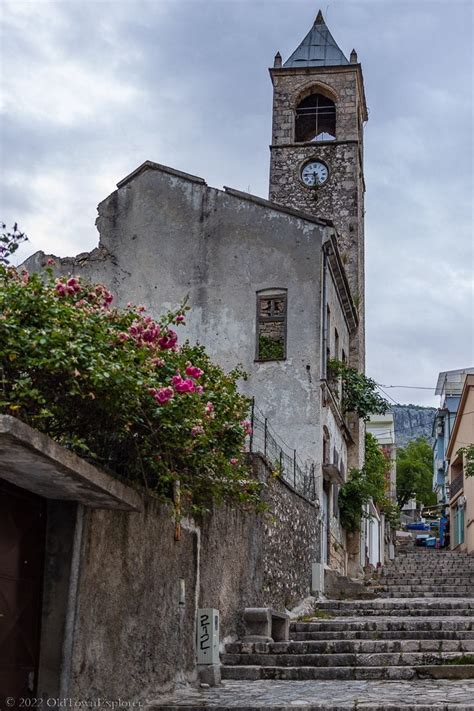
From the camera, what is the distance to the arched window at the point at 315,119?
3100 cm

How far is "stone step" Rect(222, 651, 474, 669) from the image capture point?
10.6 m

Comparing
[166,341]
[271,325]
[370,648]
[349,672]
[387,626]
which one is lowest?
[349,672]

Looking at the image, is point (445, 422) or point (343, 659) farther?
point (445, 422)

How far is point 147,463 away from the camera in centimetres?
793

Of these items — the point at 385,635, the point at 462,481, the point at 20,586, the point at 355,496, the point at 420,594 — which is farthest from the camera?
the point at 462,481

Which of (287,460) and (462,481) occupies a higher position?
(462,481)

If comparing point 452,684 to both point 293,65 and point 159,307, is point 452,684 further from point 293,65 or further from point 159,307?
point 293,65

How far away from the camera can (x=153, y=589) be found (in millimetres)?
8734

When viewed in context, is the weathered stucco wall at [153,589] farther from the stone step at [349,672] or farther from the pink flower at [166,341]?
the pink flower at [166,341]

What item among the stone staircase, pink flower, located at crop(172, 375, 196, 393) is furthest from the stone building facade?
pink flower, located at crop(172, 375, 196, 393)

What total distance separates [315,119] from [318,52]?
258cm

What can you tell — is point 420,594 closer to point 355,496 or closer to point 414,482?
point 355,496

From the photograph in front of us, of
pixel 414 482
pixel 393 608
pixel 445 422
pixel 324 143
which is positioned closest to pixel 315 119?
pixel 324 143

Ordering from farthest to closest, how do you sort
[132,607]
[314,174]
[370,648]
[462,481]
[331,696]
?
[462,481], [314,174], [370,648], [331,696], [132,607]
